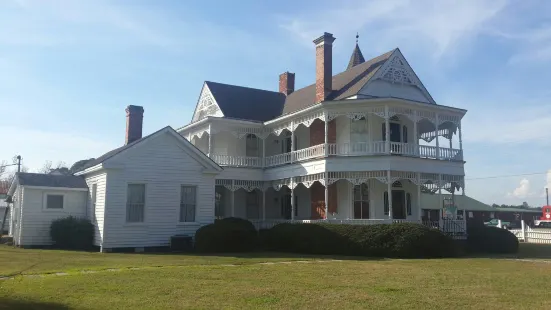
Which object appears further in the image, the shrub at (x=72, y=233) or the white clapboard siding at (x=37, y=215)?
the white clapboard siding at (x=37, y=215)

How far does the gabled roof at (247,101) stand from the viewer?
107 ft

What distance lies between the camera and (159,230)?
23359 millimetres

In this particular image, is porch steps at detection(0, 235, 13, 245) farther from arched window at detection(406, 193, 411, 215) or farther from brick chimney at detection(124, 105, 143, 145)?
arched window at detection(406, 193, 411, 215)

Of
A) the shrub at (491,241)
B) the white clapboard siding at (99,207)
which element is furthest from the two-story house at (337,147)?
the white clapboard siding at (99,207)

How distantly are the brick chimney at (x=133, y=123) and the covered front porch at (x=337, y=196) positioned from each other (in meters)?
5.41

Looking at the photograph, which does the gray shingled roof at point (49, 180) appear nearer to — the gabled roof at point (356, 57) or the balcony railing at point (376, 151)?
the balcony railing at point (376, 151)

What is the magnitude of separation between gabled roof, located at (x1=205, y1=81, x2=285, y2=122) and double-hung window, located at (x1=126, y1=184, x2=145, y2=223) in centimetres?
1004

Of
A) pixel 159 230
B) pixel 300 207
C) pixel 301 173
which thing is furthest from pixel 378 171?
pixel 159 230

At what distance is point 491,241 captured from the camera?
79.2 feet

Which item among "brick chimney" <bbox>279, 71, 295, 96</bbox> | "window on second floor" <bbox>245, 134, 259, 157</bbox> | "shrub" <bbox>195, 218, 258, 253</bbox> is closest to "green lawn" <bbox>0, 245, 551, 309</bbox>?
"shrub" <bbox>195, 218, 258, 253</bbox>

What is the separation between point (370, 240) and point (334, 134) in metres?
8.14

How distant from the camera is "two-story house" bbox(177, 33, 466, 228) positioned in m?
25.4

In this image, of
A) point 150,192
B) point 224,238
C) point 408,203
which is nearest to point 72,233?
point 150,192

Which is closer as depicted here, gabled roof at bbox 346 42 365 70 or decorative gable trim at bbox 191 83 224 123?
decorative gable trim at bbox 191 83 224 123
